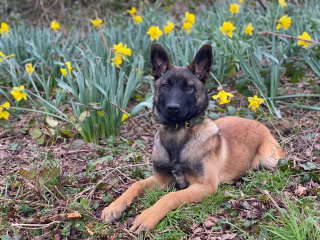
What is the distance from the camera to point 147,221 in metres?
2.54

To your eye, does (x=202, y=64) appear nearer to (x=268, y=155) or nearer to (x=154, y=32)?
(x=268, y=155)

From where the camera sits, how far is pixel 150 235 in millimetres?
2527

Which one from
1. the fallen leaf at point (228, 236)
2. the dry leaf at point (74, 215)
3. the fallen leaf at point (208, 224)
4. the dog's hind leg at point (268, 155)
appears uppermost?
the dry leaf at point (74, 215)

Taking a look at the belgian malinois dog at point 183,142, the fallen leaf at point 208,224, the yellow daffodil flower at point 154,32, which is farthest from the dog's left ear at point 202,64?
the yellow daffodil flower at point 154,32

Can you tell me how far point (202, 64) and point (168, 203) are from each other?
1282 mm

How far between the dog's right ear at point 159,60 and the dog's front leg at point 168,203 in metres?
1.09

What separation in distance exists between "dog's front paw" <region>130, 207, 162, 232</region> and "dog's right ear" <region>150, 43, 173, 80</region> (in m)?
1.29

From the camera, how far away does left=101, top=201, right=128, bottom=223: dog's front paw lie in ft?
8.90

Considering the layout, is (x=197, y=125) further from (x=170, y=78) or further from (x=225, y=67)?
(x=225, y=67)

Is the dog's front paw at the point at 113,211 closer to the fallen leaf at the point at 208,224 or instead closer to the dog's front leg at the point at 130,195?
the dog's front leg at the point at 130,195

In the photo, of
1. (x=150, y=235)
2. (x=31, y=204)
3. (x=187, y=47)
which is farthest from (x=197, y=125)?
(x=187, y=47)

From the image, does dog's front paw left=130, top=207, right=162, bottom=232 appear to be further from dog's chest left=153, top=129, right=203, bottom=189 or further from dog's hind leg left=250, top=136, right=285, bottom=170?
dog's hind leg left=250, top=136, right=285, bottom=170

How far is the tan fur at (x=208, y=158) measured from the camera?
273 cm

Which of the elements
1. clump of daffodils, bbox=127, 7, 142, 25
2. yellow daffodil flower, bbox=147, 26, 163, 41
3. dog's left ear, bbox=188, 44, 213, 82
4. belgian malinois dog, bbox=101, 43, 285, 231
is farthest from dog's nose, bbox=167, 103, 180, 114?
clump of daffodils, bbox=127, 7, 142, 25
